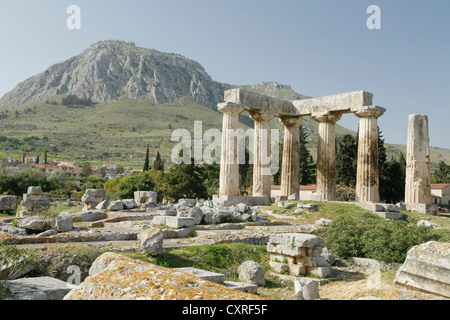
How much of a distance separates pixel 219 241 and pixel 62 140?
125 m

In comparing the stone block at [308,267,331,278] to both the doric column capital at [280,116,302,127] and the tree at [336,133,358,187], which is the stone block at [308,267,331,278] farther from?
the tree at [336,133,358,187]

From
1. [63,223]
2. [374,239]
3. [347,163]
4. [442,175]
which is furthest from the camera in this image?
[442,175]

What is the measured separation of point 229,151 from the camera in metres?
24.6

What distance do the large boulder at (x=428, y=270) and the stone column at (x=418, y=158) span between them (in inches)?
799

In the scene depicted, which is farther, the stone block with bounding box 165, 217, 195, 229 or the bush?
the stone block with bounding box 165, 217, 195, 229

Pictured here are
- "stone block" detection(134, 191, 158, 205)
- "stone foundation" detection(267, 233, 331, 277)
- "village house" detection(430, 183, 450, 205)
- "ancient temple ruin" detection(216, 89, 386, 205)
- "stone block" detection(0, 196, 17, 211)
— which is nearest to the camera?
"stone foundation" detection(267, 233, 331, 277)

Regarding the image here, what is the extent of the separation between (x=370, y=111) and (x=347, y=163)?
23.9 metres

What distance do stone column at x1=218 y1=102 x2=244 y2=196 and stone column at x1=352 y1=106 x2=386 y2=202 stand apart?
25.7 feet

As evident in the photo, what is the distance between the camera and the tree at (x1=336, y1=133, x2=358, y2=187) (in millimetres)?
46531

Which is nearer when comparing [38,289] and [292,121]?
[38,289]

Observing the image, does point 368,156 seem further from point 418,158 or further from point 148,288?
point 148,288

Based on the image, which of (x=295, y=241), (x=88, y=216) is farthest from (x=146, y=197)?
(x=295, y=241)

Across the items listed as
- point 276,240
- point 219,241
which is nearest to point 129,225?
point 219,241

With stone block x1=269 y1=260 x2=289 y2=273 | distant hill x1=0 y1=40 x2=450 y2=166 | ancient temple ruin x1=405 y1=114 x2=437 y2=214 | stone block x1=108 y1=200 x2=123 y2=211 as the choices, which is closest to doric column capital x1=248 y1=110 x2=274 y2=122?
ancient temple ruin x1=405 y1=114 x2=437 y2=214
